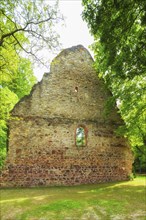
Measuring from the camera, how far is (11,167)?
12.5 m

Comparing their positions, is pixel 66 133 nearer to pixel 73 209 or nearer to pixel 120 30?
pixel 73 209

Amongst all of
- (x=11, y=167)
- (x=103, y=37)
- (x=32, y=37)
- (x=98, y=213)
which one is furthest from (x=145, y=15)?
(x=11, y=167)

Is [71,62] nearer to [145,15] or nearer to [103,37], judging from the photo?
[103,37]

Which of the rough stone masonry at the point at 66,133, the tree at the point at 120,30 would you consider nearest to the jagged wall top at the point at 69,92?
the rough stone masonry at the point at 66,133

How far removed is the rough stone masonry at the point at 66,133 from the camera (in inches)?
506

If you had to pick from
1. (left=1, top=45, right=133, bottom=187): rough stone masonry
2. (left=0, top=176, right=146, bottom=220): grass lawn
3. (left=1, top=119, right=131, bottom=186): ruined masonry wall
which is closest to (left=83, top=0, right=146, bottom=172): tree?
(left=0, top=176, right=146, bottom=220): grass lawn

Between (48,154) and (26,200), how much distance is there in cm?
444

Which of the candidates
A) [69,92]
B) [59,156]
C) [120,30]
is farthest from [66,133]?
[120,30]

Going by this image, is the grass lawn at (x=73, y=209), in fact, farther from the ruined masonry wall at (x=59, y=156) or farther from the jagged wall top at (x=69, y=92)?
the jagged wall top at (x=69, y=92)

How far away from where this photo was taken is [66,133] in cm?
1398

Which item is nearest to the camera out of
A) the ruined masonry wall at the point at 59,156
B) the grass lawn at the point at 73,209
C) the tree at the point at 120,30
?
the grass lawn at the point at 73,209

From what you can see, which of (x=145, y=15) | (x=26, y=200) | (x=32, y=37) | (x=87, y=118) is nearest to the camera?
(x=145, y=15)

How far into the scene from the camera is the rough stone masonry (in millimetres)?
12852

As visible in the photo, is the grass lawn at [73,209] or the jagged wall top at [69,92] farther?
the jagged wall top at [69,92]
